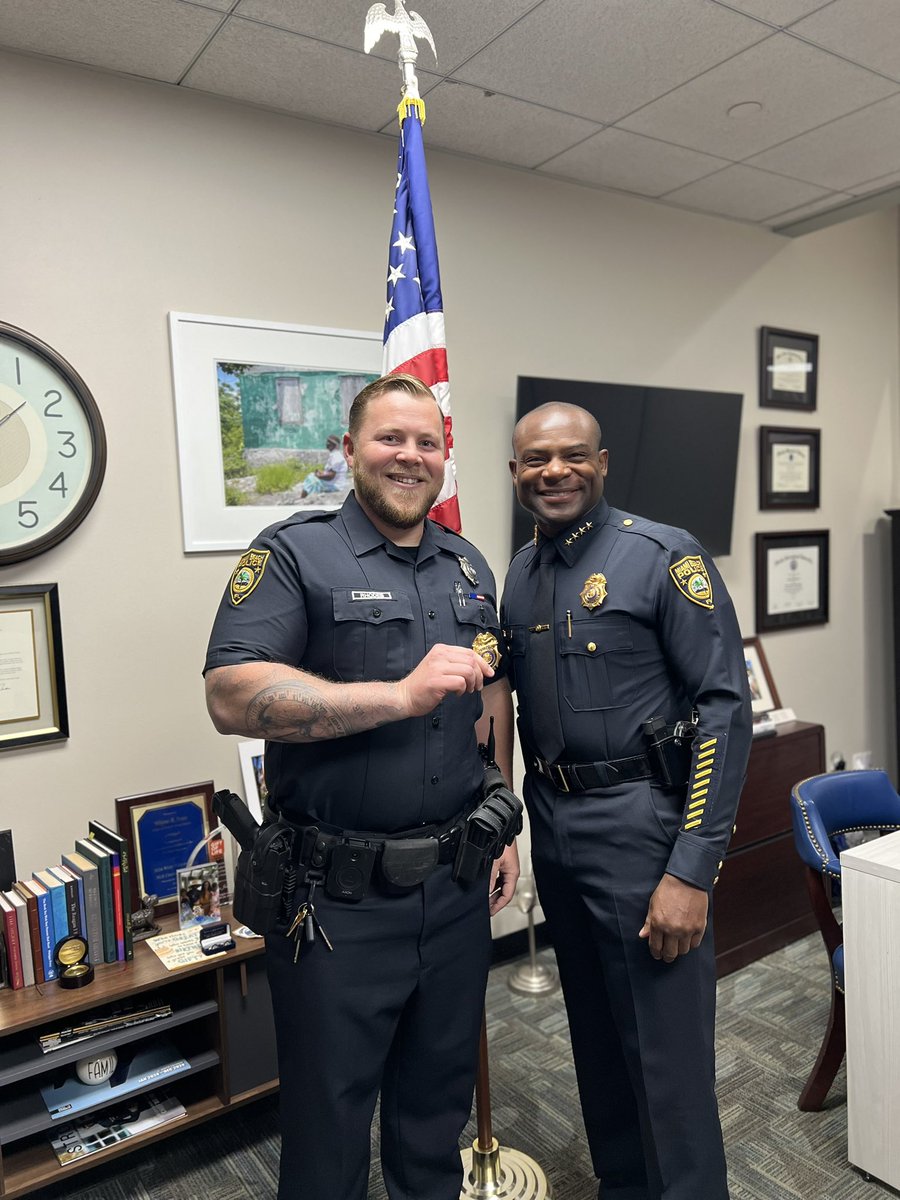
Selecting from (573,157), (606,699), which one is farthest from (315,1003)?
(573,157)

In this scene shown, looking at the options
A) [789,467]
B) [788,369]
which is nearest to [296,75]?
[788,369]

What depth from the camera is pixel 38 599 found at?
7.26ft

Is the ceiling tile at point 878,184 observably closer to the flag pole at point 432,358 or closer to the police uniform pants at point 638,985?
the flag pole at point 432,358

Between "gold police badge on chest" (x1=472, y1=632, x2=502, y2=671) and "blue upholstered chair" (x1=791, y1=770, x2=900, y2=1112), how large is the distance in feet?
3.37

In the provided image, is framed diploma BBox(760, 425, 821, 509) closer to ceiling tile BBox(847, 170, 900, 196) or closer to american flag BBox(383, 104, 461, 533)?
ceiling tile BBox(847, 170, 900, 196)

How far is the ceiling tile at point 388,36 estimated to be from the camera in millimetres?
1988

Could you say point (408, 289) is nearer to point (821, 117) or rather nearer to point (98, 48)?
point (98, 48)

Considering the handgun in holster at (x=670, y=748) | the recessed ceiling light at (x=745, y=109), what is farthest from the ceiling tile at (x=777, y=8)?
the handgun in holster at (x=670, y=748)

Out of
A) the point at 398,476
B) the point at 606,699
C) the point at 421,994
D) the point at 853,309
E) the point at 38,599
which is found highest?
the point at 853,309

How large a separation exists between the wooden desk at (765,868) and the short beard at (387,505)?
1954 millimetres

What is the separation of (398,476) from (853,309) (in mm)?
3427

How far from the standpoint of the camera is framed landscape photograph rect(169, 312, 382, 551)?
2402mm

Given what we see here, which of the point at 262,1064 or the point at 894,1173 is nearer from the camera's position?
the point at 894,1173

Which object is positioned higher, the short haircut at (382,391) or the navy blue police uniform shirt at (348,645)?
the short haircut at (382,391)
